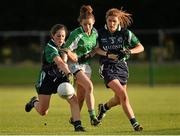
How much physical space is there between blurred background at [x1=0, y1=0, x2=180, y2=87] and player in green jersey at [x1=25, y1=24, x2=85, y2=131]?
731 inches

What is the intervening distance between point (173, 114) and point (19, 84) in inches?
728

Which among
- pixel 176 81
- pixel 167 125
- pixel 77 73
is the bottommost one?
pixel 176 81

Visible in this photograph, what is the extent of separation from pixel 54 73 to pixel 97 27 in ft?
93.9

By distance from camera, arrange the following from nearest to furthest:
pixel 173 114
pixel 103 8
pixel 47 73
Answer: pixel 47 73, pixel 173 114, pixel 103 8

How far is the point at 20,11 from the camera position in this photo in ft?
145

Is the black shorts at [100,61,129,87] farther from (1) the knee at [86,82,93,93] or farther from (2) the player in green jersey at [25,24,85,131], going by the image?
(2) the player in green jersey at [25,24,85,131]

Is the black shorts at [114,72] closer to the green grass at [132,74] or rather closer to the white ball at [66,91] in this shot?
the white ball at [66,91]

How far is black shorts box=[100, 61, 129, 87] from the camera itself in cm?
1345

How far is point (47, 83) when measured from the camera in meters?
13.6

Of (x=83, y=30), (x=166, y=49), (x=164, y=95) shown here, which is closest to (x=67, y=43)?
(x=83, y=30)

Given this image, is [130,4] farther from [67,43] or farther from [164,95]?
[67,43]

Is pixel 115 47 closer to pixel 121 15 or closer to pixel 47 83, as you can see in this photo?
pixel 121 15

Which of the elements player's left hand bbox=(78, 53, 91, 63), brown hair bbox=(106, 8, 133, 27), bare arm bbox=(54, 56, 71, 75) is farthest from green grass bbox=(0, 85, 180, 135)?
brown hair bbox=(106, 8, 133, 27)

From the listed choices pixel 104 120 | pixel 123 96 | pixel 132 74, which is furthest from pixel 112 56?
pixel 132 74
